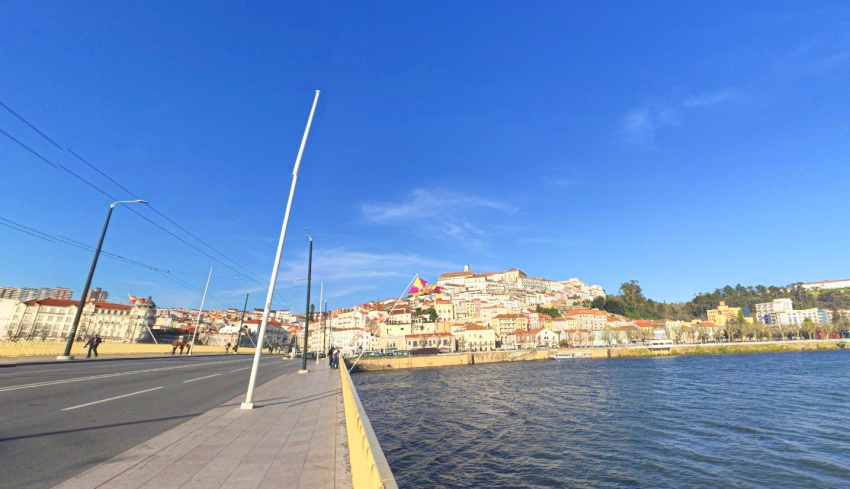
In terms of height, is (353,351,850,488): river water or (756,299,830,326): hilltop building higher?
(756,299,830,326): hilltop building

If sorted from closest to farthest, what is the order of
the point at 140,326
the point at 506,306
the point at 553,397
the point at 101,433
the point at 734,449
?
the point at 101,433 → the point at 734,449 → the point at 553,397 → the point at 140,326 → the point at 506,306

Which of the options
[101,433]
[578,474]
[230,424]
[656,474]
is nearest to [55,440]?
[101,433]

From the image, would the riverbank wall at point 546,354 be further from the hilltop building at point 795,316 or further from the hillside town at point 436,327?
the hilltop building at point 795,316

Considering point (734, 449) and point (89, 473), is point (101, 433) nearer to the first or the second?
point (89, 473)

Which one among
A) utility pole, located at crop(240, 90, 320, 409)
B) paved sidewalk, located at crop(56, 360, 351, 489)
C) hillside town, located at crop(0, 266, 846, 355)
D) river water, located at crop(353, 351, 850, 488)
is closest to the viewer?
paved sidewalk, located at crop(56, 360, 351, 489)

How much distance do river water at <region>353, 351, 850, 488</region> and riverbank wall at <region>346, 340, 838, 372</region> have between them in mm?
51486

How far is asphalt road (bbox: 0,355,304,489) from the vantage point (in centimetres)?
545

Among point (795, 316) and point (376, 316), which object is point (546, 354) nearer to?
point (376, 316)

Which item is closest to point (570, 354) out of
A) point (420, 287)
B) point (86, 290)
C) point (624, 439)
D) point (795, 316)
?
point (624, 439)

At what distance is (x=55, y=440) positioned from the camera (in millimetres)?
6531

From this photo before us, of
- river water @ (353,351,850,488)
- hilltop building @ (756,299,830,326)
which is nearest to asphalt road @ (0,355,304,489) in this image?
river water @ (353,351,850,488)

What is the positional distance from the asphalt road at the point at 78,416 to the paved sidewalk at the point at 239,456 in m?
0.42

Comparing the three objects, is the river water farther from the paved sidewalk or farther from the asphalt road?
the asphalt road

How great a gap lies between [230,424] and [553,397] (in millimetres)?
29399
